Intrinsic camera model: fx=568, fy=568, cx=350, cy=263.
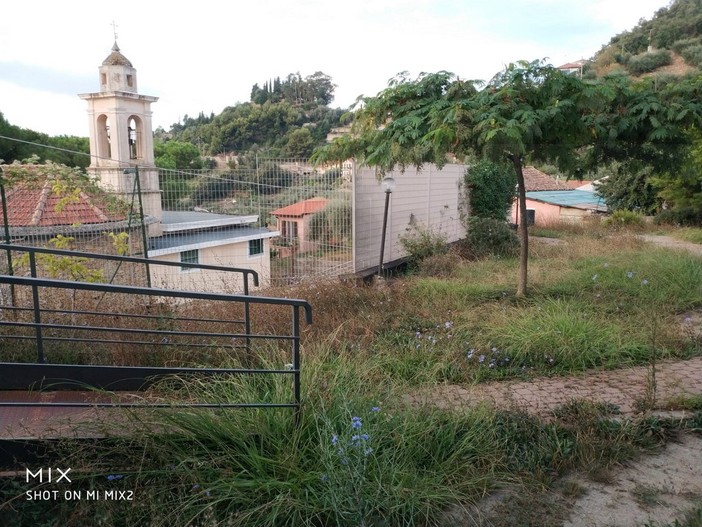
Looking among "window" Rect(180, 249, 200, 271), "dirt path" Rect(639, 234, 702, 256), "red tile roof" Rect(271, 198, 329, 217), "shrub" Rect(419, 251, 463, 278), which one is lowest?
"dirt path" Rect(639, 234, 702, 256)

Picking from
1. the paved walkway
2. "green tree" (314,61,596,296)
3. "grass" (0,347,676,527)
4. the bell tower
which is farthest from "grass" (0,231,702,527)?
the bell tower

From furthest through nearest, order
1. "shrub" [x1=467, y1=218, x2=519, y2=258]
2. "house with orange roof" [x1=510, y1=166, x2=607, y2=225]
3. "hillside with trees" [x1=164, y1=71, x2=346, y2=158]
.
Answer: "hillside with trees" [x1=164, y1=71, x2=346, y2=158], "house with orange roof" [x1=510, y1=166, x2=607, y2=225], "shrub" [x1=467, y1=218, x2=519, y2=258]

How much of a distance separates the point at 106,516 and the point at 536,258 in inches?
426

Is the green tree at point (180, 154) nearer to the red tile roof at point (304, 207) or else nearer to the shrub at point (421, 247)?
the shrub at point (421, 247)

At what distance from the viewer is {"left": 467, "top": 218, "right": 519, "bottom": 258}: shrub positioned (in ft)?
44.3

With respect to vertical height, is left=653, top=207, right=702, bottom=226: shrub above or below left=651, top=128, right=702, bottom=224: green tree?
below

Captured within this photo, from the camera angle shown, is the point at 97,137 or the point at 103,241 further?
the point at 97,137

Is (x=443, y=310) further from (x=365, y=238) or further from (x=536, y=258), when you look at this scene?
(x=536, y=258)

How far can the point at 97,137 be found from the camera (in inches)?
594

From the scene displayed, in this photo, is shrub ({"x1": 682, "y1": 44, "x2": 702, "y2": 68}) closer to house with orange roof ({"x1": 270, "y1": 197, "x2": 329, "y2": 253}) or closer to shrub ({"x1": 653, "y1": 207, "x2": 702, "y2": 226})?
shrub ({"x1": 653, "y1": 207, "x2": 702, "y2": 226})

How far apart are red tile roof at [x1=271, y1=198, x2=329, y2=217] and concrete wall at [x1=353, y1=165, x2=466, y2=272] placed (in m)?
0.66

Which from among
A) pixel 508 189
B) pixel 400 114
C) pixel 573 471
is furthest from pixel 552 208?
pixel 573 471

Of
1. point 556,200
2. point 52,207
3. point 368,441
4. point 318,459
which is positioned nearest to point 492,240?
point 52,207

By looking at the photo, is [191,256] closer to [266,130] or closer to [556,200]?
[556,200]
